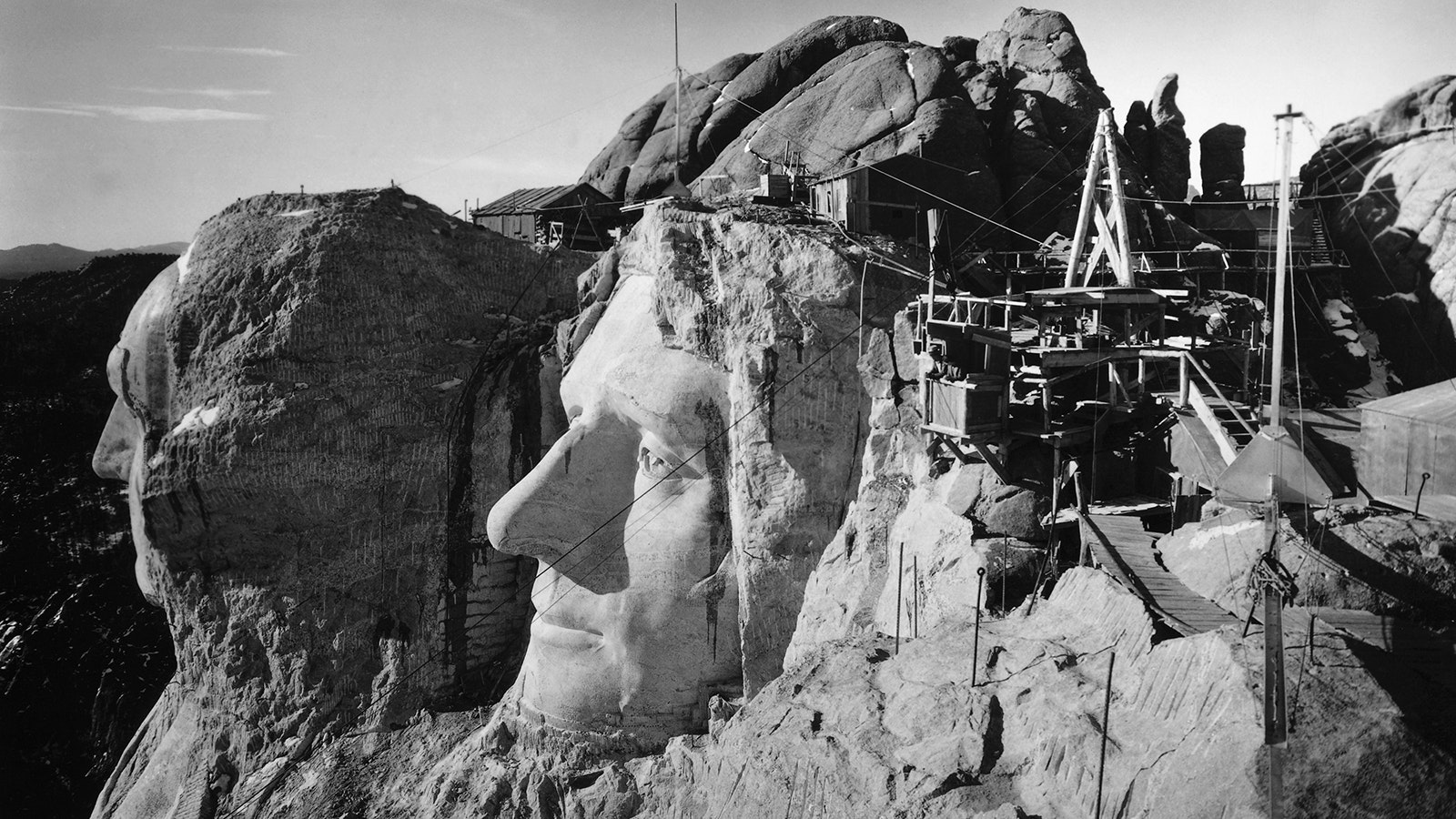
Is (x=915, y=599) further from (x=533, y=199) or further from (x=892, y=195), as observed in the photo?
(x=533, y=199)

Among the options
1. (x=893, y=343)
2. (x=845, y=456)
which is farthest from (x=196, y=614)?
(x=893, y=343)

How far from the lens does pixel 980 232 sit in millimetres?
21047

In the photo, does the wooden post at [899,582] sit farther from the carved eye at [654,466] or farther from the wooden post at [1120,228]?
the wooden post at [1120,228]

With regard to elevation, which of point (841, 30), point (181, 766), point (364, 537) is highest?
point (841, 30)

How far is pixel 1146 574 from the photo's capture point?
806 centimetres

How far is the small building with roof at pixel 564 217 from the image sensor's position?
23391 millimetres

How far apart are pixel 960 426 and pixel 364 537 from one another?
9.73 m

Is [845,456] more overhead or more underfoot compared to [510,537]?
more overhead

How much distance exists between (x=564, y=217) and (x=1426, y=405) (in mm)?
17806

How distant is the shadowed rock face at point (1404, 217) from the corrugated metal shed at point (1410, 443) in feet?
51.1

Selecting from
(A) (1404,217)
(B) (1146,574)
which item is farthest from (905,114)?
(B) (1146,574)

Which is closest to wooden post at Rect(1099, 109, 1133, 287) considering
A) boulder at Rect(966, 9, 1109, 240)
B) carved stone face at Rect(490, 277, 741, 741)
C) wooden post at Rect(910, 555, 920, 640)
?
carved stone face at Rect(490, 277, 741, 741)

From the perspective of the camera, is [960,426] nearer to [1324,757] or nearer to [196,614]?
[1324,757]

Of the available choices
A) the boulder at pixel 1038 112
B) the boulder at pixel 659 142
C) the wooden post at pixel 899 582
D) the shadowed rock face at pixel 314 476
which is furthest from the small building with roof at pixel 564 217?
the wooden post at pixel 899 582
